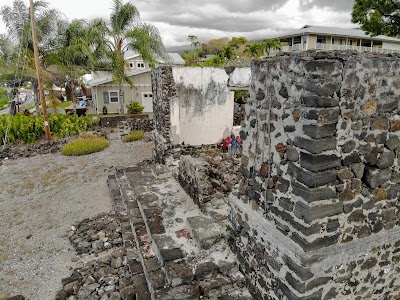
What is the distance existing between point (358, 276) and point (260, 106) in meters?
2.19

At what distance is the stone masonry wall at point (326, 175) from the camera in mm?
2645

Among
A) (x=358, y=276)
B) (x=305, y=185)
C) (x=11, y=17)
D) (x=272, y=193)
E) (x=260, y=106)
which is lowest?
(x=358, y=276)

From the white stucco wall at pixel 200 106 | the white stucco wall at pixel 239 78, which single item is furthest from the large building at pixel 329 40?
the white stucco wall at pixel 200 106

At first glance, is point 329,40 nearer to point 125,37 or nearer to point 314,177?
point 125,37

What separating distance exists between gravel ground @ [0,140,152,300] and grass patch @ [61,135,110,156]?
0.32 meters

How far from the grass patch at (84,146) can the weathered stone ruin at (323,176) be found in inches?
401

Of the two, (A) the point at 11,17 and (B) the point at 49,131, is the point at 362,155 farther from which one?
(A) the point at 11,17

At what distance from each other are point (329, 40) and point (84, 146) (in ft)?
84.4

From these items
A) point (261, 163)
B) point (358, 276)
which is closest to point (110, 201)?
point (261, 163)

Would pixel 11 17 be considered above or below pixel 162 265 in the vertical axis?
above

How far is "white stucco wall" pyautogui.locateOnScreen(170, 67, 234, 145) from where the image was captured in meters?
9.30

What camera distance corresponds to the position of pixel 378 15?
64.0ft

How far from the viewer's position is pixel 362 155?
9.52ft

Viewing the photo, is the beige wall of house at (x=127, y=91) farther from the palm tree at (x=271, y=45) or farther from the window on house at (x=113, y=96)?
the palm tree at (x=271, y=45)
